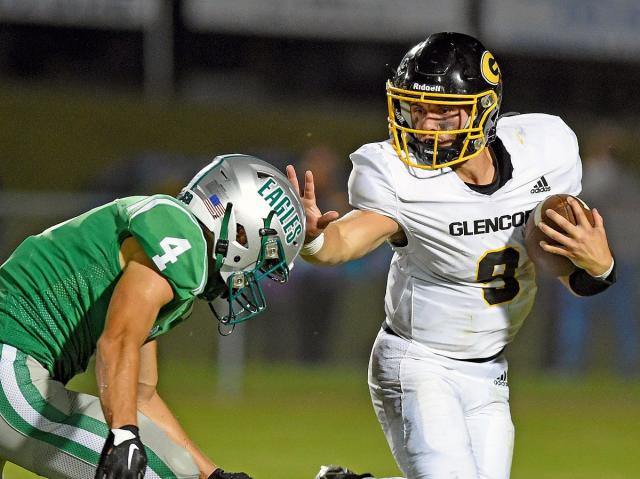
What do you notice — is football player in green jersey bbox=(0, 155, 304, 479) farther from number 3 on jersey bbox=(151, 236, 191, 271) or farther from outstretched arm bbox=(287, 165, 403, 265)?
outstretched arm bbox=(287, 165, 403, 265)

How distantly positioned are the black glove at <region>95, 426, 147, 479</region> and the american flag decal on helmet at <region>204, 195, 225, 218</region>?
64cm

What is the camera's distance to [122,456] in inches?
123

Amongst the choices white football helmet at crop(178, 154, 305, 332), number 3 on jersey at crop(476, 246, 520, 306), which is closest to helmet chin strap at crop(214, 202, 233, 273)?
white football helmet at crop(178, 154, 305, 332)

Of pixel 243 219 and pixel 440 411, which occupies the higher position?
pixel 243 219

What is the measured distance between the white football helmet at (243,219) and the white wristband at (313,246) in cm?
33

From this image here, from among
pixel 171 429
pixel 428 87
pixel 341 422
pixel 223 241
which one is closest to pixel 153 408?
pixel 171 429

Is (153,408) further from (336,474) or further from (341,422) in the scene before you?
(341,422)

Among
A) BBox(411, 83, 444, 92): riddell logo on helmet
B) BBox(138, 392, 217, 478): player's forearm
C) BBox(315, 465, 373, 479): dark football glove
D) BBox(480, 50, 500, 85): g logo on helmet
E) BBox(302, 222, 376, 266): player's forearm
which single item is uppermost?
BBox(480, 50, 500, 85): g logo on helmet

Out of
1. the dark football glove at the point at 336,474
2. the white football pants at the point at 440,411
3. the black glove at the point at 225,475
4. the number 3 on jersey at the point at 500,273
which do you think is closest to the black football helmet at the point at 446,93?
the number 3 on jersey at the point at 500,273

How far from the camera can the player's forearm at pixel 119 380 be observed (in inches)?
125

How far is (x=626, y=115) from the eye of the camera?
40.7ft

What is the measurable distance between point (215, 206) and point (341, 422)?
13.9 ft

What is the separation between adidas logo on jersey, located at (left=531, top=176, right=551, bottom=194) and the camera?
430 centimetres

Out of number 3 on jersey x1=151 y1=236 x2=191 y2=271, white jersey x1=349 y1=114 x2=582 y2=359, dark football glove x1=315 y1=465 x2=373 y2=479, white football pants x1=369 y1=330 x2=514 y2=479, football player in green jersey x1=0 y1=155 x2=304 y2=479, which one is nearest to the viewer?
number 3 on jersey x1=151 y1=236 x2=191 y2=271
